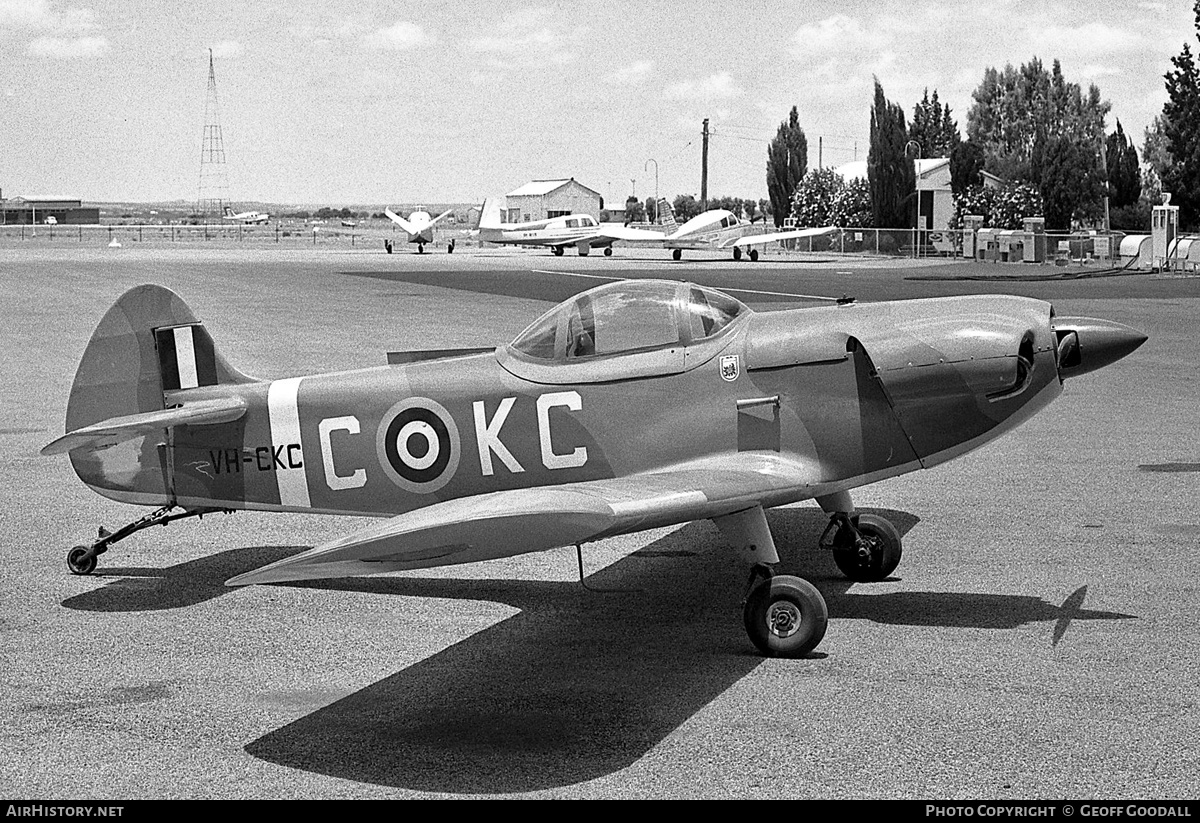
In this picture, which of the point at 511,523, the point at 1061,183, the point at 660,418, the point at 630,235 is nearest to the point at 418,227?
the point at 630,235

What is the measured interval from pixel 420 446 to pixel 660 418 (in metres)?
1.41

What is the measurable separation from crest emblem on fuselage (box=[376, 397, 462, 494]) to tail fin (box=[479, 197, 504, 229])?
81.1 meters

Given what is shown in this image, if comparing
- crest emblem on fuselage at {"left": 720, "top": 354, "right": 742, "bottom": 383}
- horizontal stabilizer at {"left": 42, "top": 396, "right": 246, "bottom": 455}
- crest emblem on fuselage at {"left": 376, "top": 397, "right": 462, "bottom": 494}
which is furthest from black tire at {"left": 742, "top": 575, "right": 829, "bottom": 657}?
horizontal stabilizer at {"left": 42, "top": 396, "right": 246, "bottom": 455}

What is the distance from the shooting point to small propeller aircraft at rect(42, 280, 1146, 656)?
7680 mm

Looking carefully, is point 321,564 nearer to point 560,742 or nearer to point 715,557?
point 560,742

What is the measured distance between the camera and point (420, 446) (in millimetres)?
8289

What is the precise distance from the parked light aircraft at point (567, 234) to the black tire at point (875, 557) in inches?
2762

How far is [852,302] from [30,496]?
6.90 m

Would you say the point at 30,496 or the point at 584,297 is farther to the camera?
the point at 30,496

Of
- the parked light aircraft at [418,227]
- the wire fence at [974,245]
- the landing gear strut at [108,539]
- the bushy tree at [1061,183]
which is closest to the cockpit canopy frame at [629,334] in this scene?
the landing gear strut at [108,539]

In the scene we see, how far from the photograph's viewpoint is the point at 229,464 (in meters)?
8.62

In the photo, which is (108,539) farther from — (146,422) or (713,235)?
(713,235)
